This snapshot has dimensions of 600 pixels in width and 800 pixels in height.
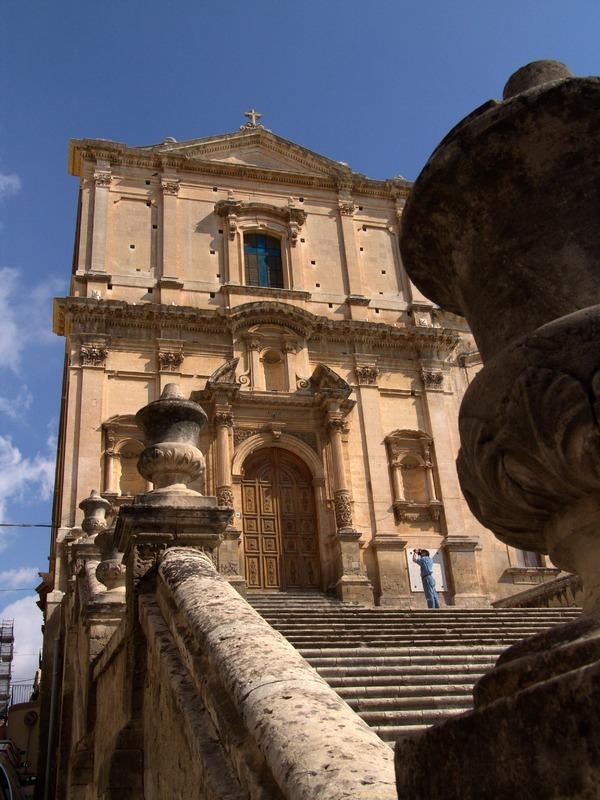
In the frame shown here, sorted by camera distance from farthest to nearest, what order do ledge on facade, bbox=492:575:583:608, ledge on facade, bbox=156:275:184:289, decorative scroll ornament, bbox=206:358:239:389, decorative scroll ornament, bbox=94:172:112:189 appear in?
A: decorative scroll ornament, bbox=94:172:112:189, ledge on facade, bbox=156:275:184:289, decorative scroll ornament, bbox=206:358:239:389, ledge on facade, bbox=492:575:583:608

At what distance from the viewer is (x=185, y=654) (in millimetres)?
4039

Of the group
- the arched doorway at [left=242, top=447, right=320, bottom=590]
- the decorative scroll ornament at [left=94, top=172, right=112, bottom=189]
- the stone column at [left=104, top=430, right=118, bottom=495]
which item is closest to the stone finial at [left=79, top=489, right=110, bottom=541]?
the stone column at [left=104, top=430, right=118, bottom=495]

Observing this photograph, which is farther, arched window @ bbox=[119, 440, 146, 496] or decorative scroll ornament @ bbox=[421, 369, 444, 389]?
decorative scroll ornament @ bbox=[421, 369, 444, 389]

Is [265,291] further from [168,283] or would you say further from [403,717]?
[403,717]

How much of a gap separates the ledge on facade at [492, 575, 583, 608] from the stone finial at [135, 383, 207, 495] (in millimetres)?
8703

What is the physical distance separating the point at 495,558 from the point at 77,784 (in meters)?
13.4

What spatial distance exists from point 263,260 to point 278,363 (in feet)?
12.1

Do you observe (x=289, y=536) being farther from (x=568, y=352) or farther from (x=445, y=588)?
(x=568, y=352)

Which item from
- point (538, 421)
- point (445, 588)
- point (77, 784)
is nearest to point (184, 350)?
point (445, 588)

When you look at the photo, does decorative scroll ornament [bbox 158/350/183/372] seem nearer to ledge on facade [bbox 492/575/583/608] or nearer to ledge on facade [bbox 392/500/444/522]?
ledge on facade [bbox 392/500/444/522]

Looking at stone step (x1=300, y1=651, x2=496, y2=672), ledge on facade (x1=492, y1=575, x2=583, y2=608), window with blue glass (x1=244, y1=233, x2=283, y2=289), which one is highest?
window with blue glass (x1=244, y1=233, x2=283, y2=289)

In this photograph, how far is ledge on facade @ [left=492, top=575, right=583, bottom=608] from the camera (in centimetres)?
1311

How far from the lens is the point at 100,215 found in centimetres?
2039

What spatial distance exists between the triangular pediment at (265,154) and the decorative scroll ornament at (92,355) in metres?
7.62
